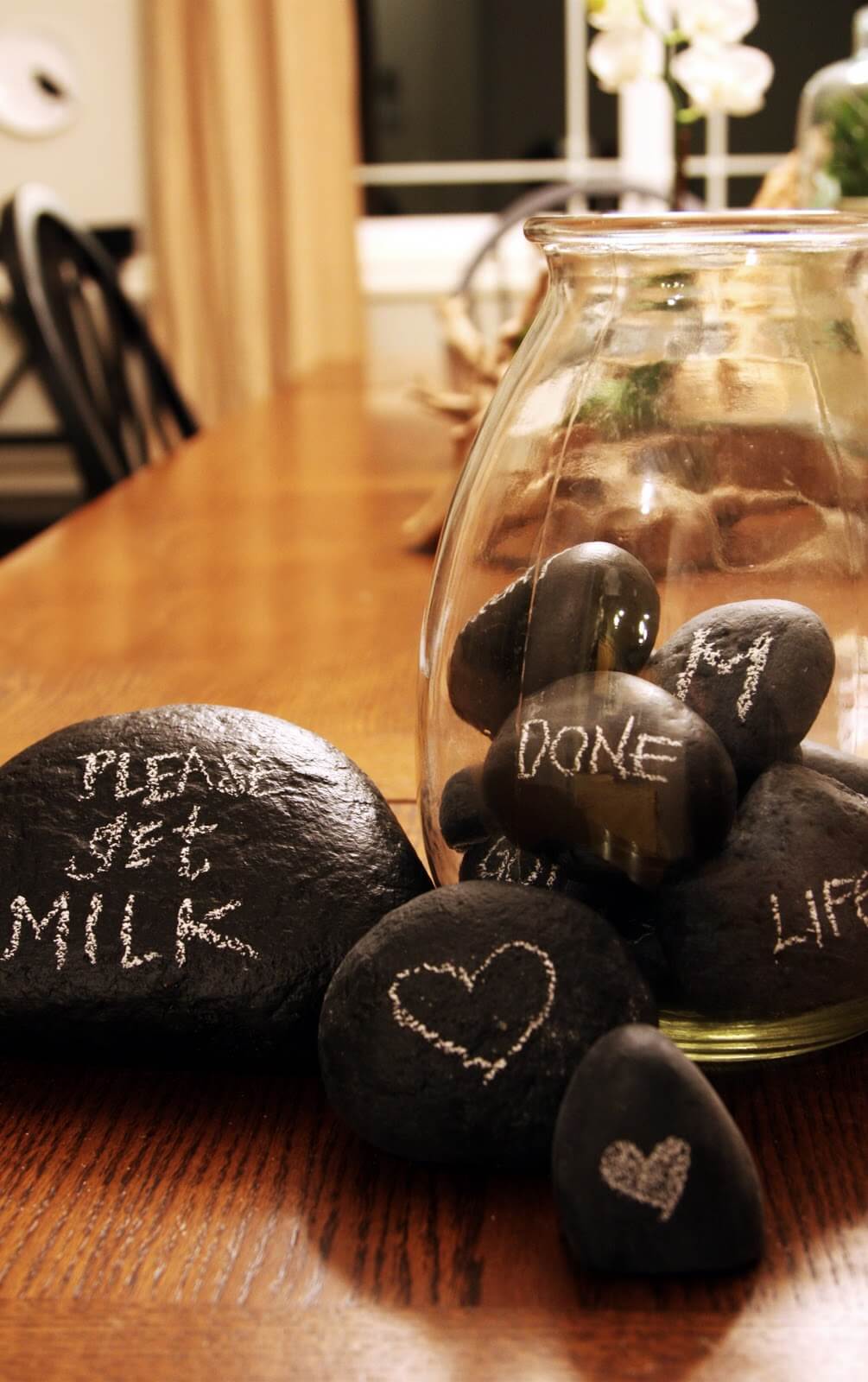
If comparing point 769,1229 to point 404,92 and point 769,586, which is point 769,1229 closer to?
point 769,586

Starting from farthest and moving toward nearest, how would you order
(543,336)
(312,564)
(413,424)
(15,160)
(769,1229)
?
(15,160), (413,424), (312,564), (543,336), (769,1229)

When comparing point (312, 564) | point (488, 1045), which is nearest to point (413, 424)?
point (312, 564)

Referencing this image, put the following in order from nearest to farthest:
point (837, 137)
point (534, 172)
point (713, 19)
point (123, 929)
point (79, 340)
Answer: point (123, 929) → point (713, 19) → point (837, 137) → point (79, 340) → point (534, 172)

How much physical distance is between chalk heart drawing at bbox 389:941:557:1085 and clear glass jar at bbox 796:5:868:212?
52.4 inches

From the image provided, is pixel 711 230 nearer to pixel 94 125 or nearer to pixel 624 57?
pixel 624 57

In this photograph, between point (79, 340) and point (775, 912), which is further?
point (79, 340)

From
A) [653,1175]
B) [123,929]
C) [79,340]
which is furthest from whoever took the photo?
[79,340]

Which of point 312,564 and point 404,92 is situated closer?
point 312,564

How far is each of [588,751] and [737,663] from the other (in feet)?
0.18

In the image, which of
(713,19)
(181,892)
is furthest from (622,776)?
(713,19)

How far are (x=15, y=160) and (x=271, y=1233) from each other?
3693 mm

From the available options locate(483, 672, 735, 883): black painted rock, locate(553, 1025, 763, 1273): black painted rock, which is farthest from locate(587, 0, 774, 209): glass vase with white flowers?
locate(553, 1025, 763, 1273): black painted rock

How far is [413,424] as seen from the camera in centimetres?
188

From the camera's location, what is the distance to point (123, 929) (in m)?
0.42
